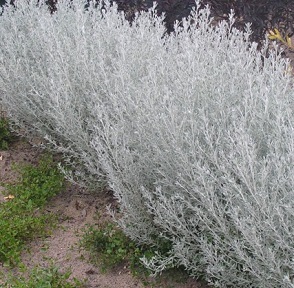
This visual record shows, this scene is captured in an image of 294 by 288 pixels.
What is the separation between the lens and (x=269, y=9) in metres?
5.87

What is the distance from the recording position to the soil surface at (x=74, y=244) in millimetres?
3215

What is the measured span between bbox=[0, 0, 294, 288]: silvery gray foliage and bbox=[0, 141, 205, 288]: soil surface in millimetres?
174

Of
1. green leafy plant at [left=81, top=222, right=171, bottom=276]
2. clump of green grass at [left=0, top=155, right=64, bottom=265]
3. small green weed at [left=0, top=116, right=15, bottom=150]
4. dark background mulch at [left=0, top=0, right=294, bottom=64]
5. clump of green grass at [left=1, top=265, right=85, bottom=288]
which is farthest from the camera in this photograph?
dark background mulch at [left=0, top=0, right=294, bottom=64]

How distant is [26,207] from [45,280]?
83 centimetres

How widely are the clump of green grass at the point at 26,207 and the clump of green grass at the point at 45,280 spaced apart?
213 mm

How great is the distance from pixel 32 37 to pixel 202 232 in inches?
98.3

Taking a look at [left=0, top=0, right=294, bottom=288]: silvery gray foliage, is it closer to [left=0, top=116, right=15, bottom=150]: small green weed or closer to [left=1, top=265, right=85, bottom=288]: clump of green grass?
[left=0, top=116, right=15, bottom=150]: small green weed

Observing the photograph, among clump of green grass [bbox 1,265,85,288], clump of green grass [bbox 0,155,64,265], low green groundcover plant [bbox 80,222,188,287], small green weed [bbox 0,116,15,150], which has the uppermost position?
small green weed [bbox 0,116,15,150]

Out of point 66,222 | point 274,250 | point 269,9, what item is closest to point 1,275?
point 66,222

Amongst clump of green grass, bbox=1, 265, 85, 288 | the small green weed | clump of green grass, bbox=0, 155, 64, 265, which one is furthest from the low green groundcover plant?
the small green weed

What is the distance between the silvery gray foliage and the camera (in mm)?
2521

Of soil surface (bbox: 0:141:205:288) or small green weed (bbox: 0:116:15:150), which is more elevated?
small green weed (bbox: 0:116:15:150)

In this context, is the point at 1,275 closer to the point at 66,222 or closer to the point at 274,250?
the point at 66,222

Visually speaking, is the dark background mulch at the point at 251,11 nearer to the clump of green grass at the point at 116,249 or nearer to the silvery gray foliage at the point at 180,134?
the silvery gray foliage at the point at 180,134
